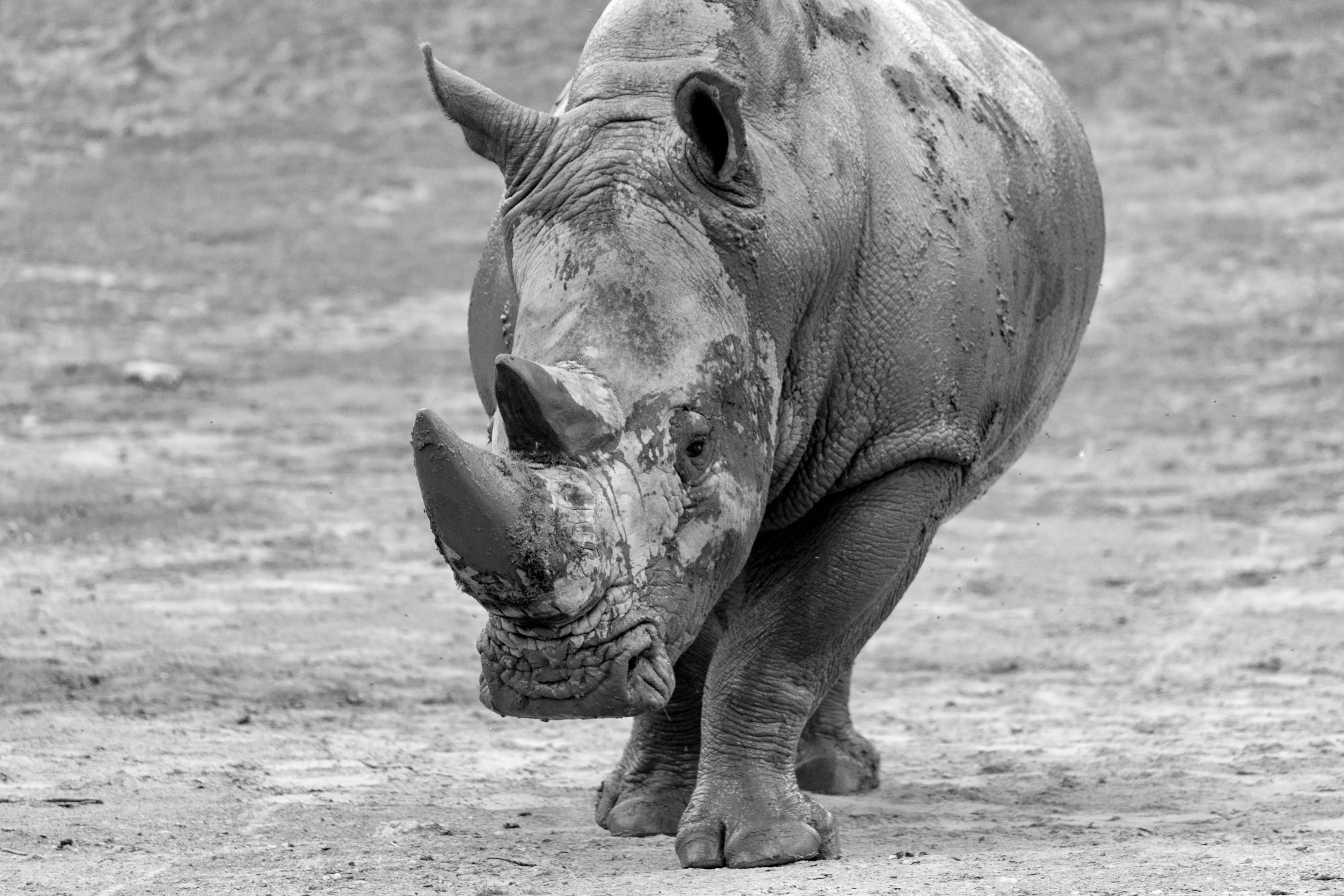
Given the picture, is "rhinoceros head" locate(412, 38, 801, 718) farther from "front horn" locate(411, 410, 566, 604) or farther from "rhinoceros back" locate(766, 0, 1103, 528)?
"rhinoceros back" locate(766, 0, 1103, 528)

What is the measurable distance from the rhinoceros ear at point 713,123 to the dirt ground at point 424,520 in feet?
5.43

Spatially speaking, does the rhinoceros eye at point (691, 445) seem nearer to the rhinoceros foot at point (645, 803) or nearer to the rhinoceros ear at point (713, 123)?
the rhinoceros ear at point (713, 123)

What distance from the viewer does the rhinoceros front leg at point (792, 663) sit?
18.0 ft

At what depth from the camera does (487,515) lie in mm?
4285

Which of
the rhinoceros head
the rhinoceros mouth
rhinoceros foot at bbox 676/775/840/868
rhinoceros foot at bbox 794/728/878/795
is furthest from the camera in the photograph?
rhinoceros foot at bbox 794/728/878/795

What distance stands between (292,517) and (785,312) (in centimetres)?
616

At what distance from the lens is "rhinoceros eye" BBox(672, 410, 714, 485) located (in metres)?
4.78

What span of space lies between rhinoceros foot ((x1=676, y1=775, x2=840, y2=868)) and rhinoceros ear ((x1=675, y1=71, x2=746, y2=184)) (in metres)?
1.56

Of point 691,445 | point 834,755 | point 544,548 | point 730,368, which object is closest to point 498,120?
point 730,368

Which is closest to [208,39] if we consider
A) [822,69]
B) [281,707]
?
[281,707]

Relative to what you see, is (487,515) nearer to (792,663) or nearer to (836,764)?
(792,663)

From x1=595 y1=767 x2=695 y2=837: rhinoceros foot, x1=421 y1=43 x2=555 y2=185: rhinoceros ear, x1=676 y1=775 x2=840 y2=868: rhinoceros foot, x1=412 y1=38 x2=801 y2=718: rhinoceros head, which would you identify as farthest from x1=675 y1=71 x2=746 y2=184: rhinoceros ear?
x1=595 y1=767 x2=695 y2=837: rhinoceros foot

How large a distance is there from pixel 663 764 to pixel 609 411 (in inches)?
69.4

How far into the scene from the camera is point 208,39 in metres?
22.4
